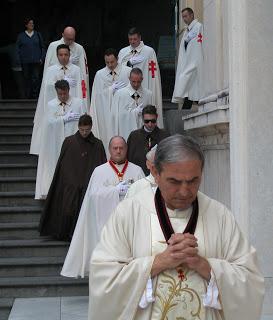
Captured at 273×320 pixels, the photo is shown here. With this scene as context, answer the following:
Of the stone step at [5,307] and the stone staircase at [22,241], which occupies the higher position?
the stone staircase at [22,241]

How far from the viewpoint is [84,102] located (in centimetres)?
1532

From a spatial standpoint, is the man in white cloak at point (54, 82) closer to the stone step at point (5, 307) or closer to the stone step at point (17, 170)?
the stone step at point (17, 170)

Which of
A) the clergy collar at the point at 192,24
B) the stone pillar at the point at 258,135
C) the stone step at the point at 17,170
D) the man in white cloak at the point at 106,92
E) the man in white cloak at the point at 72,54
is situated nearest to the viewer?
the stone pillar at the point at 258,135

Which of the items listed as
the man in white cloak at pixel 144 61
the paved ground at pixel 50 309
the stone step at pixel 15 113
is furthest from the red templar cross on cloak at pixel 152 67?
the paved ground at pixel 50 309

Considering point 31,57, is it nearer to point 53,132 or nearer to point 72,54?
point 72,54

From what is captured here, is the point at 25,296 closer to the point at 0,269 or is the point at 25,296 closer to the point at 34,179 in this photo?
the point at 0,269

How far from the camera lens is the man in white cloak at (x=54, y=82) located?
Result: 1584cm

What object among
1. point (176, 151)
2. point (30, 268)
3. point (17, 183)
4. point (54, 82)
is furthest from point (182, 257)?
point (54, 82)

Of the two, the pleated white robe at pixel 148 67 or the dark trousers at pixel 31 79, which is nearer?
the pleated white robe at pixel 148 67

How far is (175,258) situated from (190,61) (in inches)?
499

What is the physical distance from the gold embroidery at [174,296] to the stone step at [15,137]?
493 inches

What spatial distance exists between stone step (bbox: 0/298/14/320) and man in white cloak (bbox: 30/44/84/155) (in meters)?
4.11

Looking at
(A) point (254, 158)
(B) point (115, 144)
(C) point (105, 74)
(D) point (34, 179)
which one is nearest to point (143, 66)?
(C) point (105, 74)

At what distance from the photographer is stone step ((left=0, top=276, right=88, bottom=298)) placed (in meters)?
12.2
